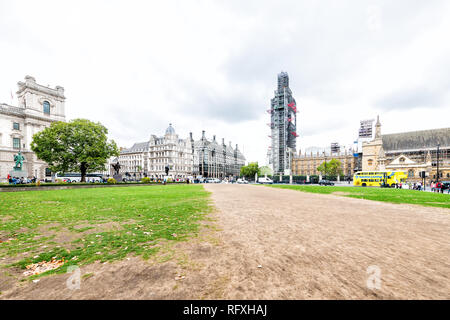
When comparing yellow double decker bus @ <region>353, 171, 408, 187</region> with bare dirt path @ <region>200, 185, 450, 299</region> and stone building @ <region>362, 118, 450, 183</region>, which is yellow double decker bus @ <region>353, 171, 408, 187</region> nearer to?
stone building @ <region>362, 118, 450, 183</region>

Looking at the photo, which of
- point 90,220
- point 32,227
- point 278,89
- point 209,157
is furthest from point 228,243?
point 278,89

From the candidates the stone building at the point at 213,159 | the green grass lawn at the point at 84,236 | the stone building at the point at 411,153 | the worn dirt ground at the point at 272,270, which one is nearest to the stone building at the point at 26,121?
the green grass lawn at the point at 84,236

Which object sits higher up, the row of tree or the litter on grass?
the row of tree

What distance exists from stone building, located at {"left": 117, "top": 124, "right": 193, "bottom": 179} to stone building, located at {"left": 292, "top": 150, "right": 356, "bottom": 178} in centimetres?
6187

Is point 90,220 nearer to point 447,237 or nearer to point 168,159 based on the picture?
point 447,237

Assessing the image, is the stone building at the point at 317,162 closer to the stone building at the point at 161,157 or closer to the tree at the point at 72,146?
the stone building at the point at 161,157

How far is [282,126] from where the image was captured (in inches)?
4082

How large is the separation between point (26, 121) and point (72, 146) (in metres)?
30.3

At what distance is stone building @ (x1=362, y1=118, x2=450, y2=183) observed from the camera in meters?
53.9

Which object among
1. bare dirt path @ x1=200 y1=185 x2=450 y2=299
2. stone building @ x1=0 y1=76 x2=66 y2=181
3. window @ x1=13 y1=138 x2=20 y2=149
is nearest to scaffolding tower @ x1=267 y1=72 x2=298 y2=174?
stone building @ x1=0 y1=76 x2=66 y2=181

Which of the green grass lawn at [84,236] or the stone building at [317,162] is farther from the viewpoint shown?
the stone building at [317,162]

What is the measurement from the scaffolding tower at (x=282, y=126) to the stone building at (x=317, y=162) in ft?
25.3

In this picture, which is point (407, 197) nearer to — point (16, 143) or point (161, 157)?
point (16, 143)

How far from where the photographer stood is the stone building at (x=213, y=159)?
10256 centimetres
